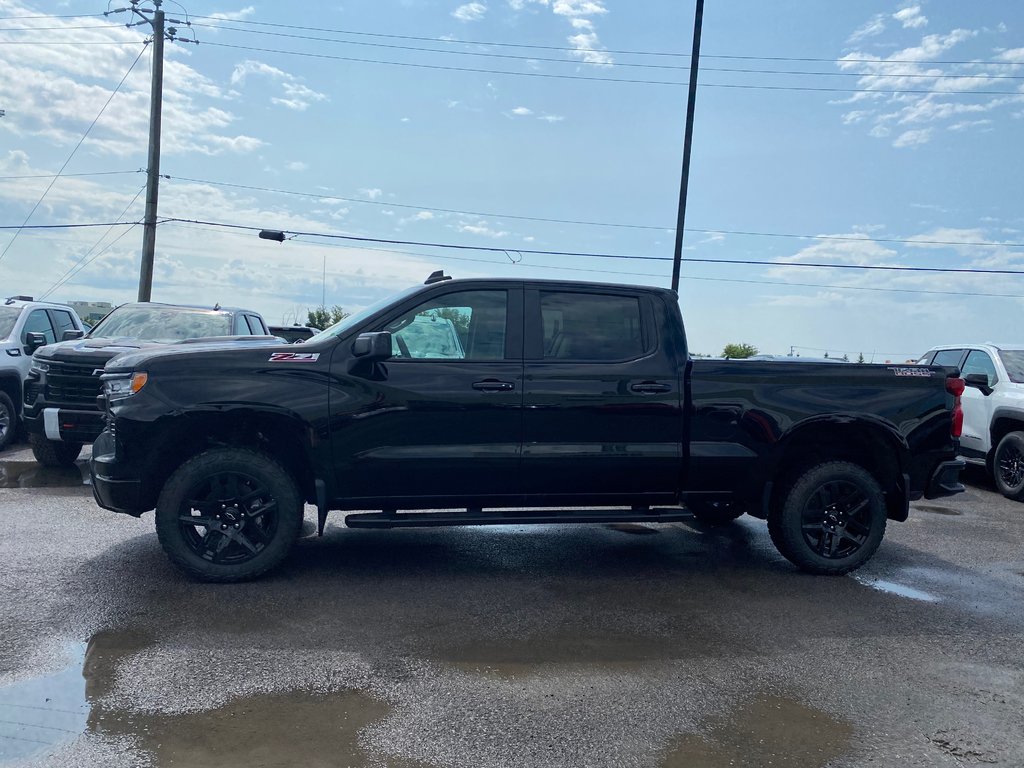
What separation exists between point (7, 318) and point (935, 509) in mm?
12207

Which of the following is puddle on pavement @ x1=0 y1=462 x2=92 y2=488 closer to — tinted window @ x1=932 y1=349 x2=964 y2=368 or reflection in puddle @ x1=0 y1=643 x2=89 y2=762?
reflection in puddle @ x1=0 y1=643 x2=89 y2=762

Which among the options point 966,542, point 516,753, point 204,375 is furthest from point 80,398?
point 966,542

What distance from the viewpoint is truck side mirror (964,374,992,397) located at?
10336mm

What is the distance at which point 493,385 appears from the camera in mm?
5598

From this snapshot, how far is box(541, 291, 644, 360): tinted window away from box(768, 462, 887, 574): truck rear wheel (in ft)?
5.24

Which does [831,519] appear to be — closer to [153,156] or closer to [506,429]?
[506,429]

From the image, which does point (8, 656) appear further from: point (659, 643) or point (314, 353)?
point (659, 643)

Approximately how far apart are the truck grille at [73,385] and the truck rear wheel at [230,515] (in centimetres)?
397

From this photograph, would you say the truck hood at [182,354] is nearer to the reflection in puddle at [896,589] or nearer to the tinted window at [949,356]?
the reflection in puddle at [896,589]

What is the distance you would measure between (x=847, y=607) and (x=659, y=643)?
5.14 feet

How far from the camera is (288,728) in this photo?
3.53m

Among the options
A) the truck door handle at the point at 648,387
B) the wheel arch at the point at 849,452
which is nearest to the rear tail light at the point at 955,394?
the wheel arch at the point at 849,452

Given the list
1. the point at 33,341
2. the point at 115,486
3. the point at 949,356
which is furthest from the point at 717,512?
the point at 33,341

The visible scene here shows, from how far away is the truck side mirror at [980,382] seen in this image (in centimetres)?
1034
